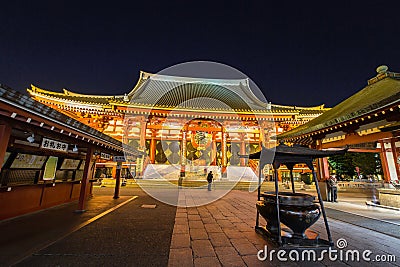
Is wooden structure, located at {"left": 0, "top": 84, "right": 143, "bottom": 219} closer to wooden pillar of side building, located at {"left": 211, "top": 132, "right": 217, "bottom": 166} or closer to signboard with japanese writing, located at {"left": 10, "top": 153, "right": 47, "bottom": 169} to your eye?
signboard with japanese writing, located at {"left": 10, "top": 153, "right": 47, "bottom": 169}

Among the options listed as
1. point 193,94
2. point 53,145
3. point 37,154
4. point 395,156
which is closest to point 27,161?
point 37,154

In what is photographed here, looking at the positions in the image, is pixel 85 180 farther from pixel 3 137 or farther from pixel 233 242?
pixel 233 242

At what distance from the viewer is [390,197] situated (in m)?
7.15

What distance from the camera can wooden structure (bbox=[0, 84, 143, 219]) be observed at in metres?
2.99

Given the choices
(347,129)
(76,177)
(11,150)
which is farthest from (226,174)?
(11,150)

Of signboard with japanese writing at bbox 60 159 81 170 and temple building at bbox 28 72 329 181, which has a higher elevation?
temple building at bbox 28 72 329 181

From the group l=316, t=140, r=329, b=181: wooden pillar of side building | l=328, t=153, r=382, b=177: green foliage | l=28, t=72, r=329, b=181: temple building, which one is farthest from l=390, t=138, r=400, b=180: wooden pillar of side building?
l=328, t=153, r=382, b=177: green foliage

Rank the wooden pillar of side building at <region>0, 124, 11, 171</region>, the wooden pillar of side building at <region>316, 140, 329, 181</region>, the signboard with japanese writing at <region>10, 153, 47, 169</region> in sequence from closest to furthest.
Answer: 1. the wooden pillar of side building at <region>0, 124, 11, 171</region>
2. the signboard with japanese writing at <region>10, 153, 47, 169</region>
3. the wooden pillar of side building at <region>316, 140, 329, 181</region>

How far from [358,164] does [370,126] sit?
50.9 feet

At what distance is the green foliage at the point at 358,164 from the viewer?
18219 mm

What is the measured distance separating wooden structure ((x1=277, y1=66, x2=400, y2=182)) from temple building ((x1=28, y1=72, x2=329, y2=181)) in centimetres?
649

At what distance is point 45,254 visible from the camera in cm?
298

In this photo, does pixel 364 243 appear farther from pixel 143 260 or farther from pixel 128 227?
pixel 128 227

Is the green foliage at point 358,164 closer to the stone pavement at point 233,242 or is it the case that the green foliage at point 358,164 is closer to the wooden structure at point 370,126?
the wooden structure at point 370,126
